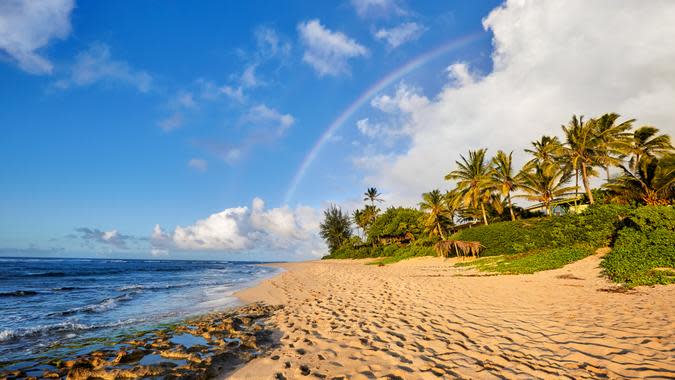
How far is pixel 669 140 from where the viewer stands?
22453 millimetres

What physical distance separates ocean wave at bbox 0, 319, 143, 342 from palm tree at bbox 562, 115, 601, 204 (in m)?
31.1

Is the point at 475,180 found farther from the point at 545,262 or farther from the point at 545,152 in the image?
the point at 545,262

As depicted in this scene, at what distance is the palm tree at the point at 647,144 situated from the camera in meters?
22.5

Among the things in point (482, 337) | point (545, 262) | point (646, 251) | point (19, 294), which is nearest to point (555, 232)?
point (545, 262)

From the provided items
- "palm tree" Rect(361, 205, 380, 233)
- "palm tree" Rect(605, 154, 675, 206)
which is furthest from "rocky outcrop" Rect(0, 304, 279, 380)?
"palm tree" Rect(361, 205, 380, 233)

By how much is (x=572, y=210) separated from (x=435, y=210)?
45.2 feet

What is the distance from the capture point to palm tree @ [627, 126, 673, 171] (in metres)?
22.5

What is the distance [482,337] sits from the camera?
5.61 m

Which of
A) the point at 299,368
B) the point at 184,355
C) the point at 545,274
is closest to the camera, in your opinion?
the point at 299,368

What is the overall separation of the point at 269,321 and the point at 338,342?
323cm

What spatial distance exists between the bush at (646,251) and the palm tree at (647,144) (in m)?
14.6

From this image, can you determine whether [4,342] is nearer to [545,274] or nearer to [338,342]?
[338,342]

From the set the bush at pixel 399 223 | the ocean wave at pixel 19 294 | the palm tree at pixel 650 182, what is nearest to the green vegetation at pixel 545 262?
the palm tree at pixel 650 182

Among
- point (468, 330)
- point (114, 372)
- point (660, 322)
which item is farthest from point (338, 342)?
point (660, 322)
